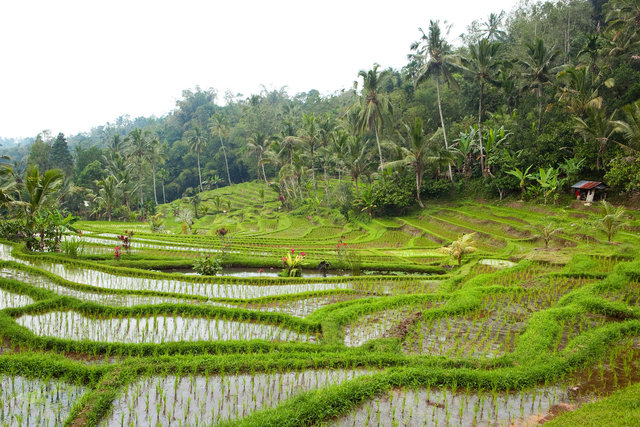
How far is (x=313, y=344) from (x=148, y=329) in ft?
10.4

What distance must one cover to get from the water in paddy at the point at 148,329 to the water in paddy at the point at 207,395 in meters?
1.44

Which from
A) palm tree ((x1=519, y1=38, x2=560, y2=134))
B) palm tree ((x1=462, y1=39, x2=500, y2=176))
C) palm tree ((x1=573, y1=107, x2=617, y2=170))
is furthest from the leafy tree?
palm tree ((x1=573, y1=107, x2=617, y2=170))

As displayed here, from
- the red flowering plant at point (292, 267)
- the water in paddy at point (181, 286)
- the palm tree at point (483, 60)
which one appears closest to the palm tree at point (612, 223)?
the water in paddy at point (181, 286)

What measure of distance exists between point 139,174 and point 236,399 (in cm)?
4691

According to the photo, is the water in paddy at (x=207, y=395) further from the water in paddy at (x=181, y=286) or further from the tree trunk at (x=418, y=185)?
the tree trunk at (x=418, y=185)

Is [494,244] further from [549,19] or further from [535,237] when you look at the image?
[549,19]

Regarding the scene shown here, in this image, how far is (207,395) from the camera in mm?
4863

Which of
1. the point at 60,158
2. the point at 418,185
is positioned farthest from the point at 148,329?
the point at 60,158

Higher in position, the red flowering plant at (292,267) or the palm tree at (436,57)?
the palm tree at (436,57)

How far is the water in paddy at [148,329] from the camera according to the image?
6.68 metres

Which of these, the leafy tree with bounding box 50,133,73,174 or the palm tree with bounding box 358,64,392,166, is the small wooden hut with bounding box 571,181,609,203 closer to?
the palm tree with bounding box 358,64,392,166

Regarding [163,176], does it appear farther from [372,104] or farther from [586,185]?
A: [586,185]

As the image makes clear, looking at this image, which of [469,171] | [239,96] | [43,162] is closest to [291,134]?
[469,171]

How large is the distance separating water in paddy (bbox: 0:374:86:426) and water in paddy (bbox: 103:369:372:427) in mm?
603
